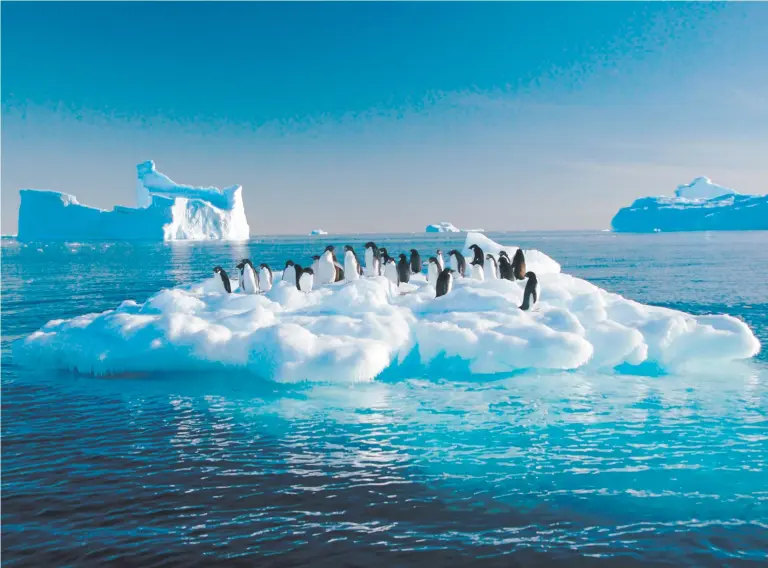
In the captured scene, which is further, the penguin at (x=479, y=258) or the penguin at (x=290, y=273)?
the penguin at (x=479, y=258)

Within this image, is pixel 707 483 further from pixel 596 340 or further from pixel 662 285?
pixel 662 285

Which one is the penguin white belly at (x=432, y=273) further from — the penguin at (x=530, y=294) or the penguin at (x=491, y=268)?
the penguin at (x=530, y=294)

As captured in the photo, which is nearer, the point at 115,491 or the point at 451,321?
the point at 115,491

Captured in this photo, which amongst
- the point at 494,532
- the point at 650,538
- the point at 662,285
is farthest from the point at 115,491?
the point at 662,285

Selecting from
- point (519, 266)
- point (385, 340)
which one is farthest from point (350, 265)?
point (385, 340)

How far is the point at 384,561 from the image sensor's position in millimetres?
4750

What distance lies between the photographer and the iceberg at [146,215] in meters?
92.7

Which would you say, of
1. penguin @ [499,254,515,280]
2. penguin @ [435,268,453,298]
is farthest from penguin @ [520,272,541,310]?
penguin @ [499,254,515,280]

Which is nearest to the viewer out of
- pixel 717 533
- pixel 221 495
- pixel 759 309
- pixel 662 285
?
pixel 717 533

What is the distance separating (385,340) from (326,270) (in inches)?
258

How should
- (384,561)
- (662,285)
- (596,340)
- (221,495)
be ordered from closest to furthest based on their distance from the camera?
(384,561) → (221,495) → (596,340) → (662,285)

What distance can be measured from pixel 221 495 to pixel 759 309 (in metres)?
18.3

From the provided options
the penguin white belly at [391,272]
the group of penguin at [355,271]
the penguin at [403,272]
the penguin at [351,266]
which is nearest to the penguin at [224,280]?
the group of penguin at [355,271]

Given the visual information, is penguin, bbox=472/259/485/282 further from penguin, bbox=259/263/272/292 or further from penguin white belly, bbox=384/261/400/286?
penguin, bbox=259/263/272/292
